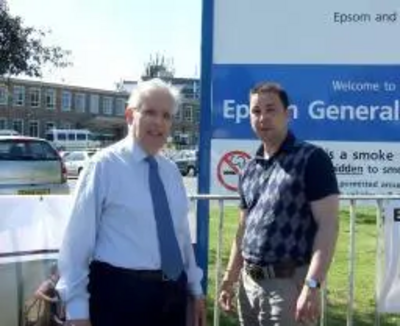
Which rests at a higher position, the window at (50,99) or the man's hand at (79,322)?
the window at (50,99)

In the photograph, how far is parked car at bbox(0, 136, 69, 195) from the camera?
14.2 meters

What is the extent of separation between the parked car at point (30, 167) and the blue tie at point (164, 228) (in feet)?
33.8

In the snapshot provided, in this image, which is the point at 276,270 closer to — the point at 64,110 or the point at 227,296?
the point at 227,296

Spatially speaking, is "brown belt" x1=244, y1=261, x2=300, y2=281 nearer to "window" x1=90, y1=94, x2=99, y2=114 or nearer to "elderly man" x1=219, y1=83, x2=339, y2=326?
"elderly man" x1=219, y1=83, x2=339, y2=326

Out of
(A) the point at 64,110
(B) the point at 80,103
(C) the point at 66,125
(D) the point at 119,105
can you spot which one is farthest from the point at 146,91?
(D) the point at 119,105

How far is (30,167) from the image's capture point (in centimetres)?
1480

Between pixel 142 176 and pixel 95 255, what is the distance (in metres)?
Result: 0.41

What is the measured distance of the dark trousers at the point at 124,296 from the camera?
141 inches

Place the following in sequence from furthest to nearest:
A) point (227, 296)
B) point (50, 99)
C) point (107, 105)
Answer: point (107, 105)
point (50, 99)
point (227, 296)

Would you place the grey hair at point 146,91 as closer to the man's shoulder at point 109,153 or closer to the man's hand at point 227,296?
the man's shoulder at point 109,153

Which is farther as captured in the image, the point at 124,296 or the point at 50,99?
the point at 50,99

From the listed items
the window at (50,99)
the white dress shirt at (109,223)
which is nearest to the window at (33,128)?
the window at (50,99)

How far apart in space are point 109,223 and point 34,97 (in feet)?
269

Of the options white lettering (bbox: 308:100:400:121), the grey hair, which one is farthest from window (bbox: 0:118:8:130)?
the grey hair
